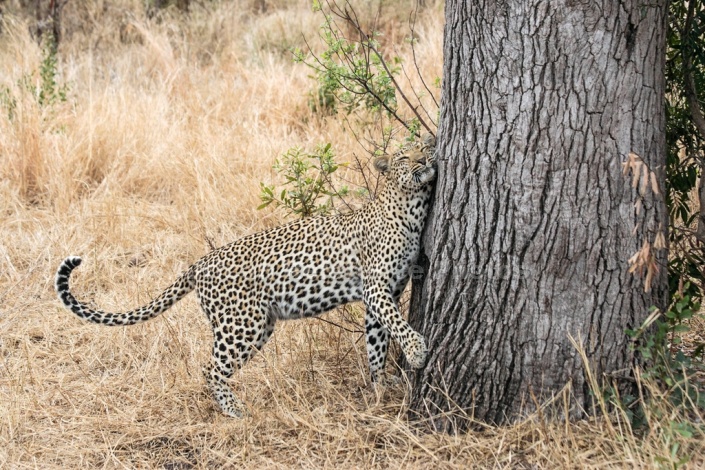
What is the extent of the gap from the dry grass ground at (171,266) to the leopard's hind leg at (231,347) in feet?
0.34

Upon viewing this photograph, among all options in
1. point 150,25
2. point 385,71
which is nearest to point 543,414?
point 385,71

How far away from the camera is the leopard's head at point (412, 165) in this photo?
175 inches

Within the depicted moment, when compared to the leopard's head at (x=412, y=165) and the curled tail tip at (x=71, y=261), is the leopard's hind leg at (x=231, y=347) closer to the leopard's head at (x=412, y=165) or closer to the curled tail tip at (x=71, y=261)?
the curled tail tip at (x=71, y=261)

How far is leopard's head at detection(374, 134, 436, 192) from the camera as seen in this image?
14.6 ft

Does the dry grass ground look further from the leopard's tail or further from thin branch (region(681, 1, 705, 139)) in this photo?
thin branch (region(681, 1, 705, 139))

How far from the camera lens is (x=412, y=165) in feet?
15.0

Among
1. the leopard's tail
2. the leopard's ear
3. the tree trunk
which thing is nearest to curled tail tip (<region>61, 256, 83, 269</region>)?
the leopard's tail

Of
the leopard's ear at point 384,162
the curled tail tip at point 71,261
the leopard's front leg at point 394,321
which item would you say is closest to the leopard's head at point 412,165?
the leopard's ear at point 384,162

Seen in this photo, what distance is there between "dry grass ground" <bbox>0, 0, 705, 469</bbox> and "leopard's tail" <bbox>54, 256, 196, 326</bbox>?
0.77 ft

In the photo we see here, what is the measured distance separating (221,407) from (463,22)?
92.1 inches

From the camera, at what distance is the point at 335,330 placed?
17.9 ft

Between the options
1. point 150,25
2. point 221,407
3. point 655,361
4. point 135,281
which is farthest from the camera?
point 150,25

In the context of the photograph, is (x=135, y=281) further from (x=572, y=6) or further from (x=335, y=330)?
(x=572, y=6)

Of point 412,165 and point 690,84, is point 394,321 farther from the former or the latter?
point 690,84
